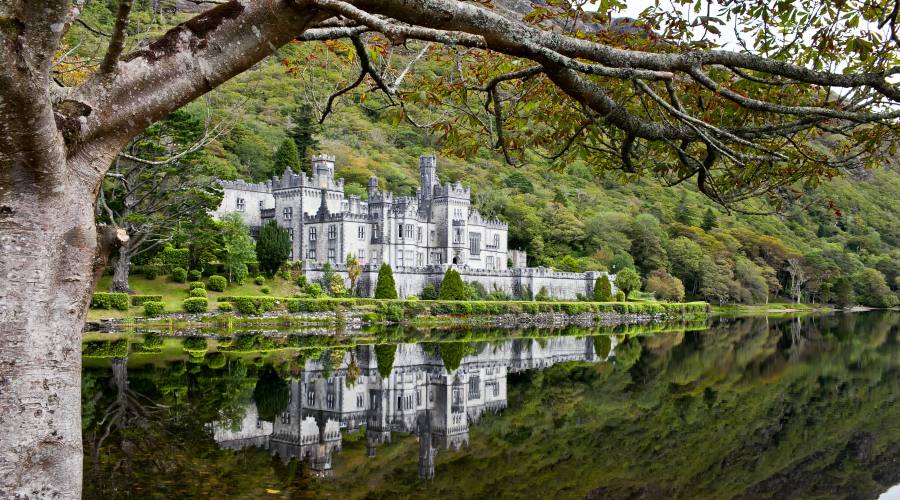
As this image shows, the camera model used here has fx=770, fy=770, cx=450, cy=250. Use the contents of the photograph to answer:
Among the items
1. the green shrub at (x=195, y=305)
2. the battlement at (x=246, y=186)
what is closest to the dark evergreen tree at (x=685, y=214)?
the battlement at (x=246, y=186)

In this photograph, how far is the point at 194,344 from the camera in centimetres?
2697

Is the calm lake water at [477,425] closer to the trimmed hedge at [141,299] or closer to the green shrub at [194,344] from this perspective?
the green shrub at [194,344]

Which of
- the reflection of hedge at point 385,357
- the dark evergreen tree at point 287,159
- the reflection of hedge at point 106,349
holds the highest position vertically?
the dark evergreen tree at point 287,159

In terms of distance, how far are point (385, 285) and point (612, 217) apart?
125 feet

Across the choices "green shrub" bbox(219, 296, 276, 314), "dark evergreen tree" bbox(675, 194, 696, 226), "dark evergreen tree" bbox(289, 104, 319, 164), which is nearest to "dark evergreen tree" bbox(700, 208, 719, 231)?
"dark evergreen tree" bbox(675, 194, 696, 226)

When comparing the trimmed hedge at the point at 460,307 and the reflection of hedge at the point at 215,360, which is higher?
the trimmed hedge at the point at 460,307

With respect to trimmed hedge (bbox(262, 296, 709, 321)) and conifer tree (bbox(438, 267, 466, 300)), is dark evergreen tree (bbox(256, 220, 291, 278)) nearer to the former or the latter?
trimmed hedge (bbox(262, 296, 709, 321))

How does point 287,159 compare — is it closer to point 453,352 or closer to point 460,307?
point 460,307

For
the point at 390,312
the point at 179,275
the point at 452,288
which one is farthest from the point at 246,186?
the point at 390,312

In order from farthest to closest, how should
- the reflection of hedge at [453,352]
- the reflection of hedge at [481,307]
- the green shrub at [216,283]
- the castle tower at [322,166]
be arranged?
the castle tower at [322,166] < the green shrub at [216,283] < the reflection of hedge at [481,307] < the reflection of hedge at [453,352]

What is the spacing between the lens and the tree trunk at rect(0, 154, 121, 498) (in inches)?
120

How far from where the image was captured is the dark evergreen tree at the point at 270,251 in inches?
1811

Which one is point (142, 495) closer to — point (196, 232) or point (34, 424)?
point (34, 424)

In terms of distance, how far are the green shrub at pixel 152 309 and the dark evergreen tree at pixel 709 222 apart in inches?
2745
